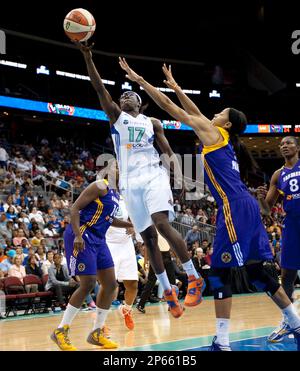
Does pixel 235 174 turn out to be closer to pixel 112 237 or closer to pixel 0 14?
pixel 112 237

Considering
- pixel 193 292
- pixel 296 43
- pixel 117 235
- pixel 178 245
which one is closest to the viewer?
pixel 193 292

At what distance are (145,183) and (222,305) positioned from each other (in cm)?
155

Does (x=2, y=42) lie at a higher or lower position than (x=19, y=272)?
higher

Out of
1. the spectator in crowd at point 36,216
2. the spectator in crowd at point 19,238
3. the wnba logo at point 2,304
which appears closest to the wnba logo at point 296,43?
the spectator in crowd at point 36,216

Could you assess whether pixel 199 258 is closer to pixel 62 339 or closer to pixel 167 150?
pixel 62 339

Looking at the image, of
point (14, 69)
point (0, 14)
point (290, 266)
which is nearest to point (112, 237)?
point (290, 266)

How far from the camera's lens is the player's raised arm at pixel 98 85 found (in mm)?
5965

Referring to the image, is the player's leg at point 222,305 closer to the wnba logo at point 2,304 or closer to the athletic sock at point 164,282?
the athletic sock at point 164,282

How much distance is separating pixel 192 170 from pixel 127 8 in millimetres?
10505

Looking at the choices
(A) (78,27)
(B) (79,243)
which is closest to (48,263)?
(B) (79,243)

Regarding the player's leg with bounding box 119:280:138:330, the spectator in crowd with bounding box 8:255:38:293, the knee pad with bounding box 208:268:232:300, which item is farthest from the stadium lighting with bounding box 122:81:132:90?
the knee pad with bounding box 208:268:232:300

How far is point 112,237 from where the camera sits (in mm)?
10203

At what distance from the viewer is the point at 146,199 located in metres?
6.19

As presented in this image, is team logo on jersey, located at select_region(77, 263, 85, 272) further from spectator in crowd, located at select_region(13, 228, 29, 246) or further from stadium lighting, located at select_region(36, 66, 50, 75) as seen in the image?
stadium lighting, located at select_region(36, 66, 50, 75)
